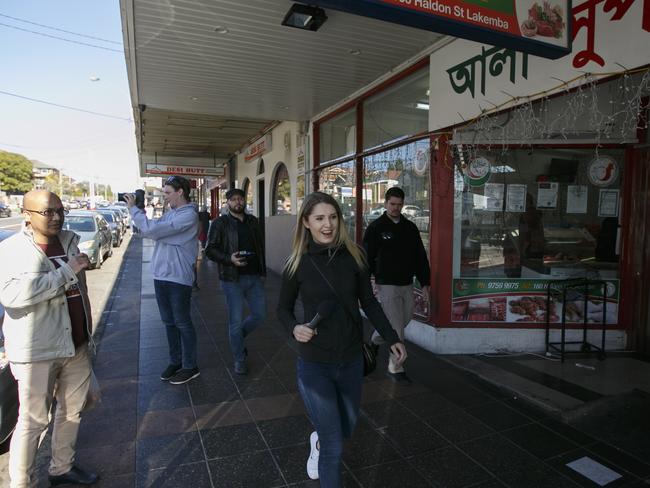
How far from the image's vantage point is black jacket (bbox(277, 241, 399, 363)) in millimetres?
2271

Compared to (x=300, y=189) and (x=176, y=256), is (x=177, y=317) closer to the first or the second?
(x=176, y=256)

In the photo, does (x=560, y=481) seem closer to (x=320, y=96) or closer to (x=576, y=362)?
(x=576, y=362)

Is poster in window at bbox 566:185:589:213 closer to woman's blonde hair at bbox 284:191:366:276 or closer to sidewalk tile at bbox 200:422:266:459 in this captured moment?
woman's blonde hair at bbox 284:191:366:276

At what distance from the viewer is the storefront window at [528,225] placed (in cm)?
526

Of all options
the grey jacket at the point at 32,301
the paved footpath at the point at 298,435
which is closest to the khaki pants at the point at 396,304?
the paved footpath at the point at 298,435

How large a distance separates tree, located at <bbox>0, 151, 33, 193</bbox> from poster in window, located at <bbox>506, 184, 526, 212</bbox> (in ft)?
280

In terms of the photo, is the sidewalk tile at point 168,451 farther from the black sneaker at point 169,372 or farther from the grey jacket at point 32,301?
the black sneaker at point 169,372

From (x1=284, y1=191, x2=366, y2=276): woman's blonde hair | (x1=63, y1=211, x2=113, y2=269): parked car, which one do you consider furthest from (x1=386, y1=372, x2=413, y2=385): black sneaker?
(x1=63, y1=211, x2=113, y2=269): parked car

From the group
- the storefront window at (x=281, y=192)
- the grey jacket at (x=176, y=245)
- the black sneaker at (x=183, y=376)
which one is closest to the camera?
the grey jacket at (x=176, y=245)

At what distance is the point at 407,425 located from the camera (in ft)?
11.5

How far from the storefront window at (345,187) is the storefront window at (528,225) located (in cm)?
256

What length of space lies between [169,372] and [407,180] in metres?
3.67

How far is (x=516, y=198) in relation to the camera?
5.36 meters

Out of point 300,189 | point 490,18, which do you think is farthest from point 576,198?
point 300,189
